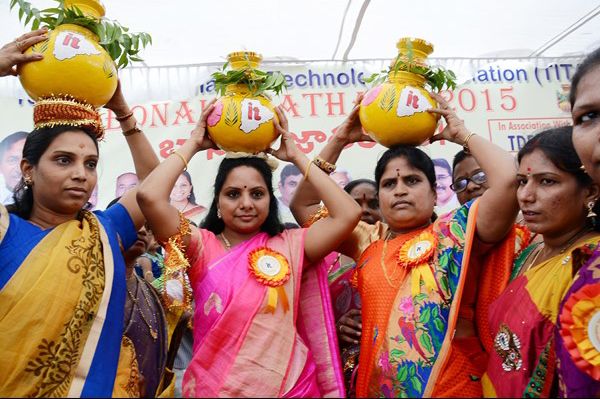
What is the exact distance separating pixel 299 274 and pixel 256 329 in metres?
0.34

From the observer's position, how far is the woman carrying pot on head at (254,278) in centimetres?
222

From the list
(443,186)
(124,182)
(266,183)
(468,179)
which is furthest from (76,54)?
(443,186)

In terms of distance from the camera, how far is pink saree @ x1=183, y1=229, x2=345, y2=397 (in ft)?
7.18

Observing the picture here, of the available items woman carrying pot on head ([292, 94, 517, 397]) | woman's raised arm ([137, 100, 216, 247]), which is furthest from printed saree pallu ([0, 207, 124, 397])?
woman carrying pot on head ([292, 94, 517, 397])

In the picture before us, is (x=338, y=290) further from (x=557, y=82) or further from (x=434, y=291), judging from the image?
(x=557, y=82)

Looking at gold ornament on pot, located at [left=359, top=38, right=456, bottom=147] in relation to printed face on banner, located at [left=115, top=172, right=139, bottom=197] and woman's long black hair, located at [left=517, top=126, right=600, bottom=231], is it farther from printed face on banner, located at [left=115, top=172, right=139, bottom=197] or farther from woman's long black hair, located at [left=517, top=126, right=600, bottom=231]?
printed face on banner, located at [left=115, top=172, right=139, bottom=197]

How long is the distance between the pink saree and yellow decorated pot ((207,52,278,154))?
450mm

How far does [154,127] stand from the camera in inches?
192

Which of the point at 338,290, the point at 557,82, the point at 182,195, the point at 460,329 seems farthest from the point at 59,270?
the point at 557,82

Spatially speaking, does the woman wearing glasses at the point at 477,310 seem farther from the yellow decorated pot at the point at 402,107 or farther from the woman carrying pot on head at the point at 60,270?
the woman carrying pot on head at the point at 60,270

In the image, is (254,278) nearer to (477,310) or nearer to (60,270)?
(60,270)

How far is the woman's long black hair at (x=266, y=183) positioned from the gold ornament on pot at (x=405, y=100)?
1.84 ft

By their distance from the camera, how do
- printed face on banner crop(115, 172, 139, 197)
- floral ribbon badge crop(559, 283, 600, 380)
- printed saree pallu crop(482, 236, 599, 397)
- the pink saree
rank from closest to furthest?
floral ribbon badge crop(559, 283, 600, 380), printed saree pallu crop(482, 236, 599, 397), the pink saree, printed face on banner crop(115, 172, 139, 197)

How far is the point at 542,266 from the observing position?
6.66 feet
